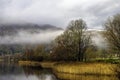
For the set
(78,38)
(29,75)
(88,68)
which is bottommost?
(29,75)

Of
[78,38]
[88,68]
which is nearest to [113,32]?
[88,68]

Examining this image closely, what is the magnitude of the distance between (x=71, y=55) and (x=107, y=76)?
34283 millimetres

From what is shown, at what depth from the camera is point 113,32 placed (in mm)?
60812

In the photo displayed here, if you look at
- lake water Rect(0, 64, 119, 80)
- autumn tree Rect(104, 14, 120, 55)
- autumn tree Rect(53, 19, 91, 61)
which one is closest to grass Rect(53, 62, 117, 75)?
lake water Rect(0, 64, 119, 80)

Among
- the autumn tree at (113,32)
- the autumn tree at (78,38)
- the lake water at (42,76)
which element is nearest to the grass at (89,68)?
the lake water at (42,76)

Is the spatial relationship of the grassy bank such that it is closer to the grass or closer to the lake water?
the grass

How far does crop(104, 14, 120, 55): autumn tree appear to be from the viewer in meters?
59.3

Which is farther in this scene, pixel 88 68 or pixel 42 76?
pixel 42 76

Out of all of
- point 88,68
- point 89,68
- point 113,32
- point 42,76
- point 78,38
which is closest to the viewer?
point 89,68

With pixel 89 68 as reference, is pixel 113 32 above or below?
above

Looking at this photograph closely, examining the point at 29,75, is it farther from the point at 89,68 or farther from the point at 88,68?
the point at 89,68

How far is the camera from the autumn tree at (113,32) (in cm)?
5928

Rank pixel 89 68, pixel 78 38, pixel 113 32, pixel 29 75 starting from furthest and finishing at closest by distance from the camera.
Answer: pixel 29 75, pixel 78 38, pixel 113 32, pixel 89 68

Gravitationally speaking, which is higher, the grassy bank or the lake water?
the grassy bank
